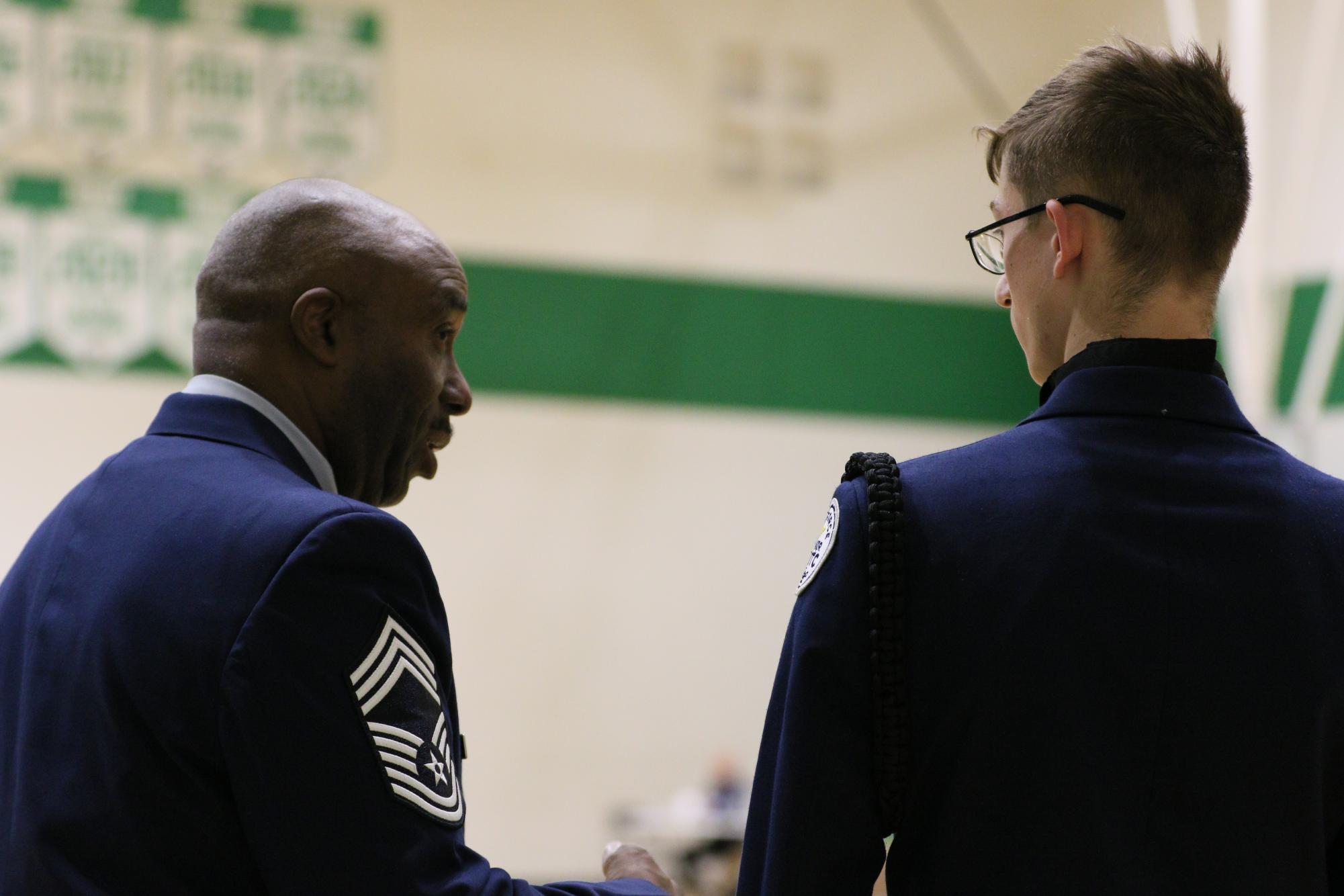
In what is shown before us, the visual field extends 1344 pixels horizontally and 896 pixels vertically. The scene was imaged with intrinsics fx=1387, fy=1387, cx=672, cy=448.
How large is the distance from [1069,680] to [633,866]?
662mm

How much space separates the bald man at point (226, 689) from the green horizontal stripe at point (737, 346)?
5117 millimetres

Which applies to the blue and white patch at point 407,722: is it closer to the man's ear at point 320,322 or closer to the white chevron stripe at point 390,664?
the white chevron stripe at point 390,664

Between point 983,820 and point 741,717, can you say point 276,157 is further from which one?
point 983,820

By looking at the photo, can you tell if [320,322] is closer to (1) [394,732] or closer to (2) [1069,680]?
(1) [394,732]

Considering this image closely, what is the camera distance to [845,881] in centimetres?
126

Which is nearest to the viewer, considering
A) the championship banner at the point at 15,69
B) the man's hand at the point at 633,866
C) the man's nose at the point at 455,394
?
the man's hand at the point at 633,866

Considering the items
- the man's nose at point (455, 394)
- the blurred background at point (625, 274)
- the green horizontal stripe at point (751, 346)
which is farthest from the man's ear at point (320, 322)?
the green horizontal stripe at point (751, 346)

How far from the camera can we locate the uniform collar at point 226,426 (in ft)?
5.01

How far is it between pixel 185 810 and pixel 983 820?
2.41 ft

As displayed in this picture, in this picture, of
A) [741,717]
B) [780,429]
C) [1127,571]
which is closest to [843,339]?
[780,429]

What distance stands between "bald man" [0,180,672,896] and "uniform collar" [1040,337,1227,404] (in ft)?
2.23

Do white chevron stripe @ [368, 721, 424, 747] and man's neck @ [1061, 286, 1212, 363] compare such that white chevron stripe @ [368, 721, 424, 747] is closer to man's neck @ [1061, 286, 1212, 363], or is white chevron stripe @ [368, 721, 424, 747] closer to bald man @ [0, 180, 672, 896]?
bald man @ [0, 180, 672, 896]

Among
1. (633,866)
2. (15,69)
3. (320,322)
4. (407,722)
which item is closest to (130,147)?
(15,69)

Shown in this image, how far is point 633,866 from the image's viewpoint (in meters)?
1.66
